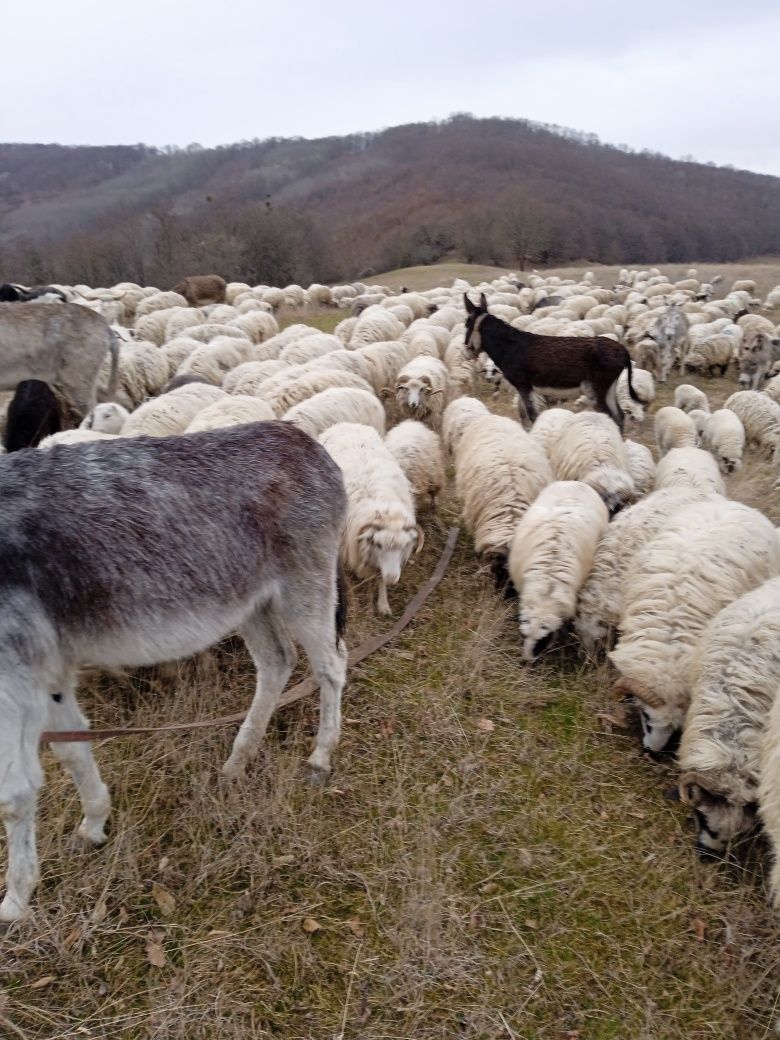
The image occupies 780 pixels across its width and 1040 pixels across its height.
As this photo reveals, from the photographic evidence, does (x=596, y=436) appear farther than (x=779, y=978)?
Yes

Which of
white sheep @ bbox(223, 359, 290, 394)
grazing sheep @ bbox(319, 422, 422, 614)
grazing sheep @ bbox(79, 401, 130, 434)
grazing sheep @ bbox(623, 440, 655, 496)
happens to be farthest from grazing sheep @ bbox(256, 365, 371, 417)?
grazing sheep @ bbox(623, 440, 655, 496)

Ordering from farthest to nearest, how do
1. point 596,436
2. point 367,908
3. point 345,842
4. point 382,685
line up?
1. point 596,436
2. point 382,685
3. point 345,842
4. point 367,908

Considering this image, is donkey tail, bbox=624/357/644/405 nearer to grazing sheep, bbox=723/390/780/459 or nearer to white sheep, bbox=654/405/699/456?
white sheep, bbox=654/405/699/456

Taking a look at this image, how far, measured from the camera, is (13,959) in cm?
249

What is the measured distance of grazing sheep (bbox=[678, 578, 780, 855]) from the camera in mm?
2941

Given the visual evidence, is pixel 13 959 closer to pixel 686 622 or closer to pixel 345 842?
pixel 345 842

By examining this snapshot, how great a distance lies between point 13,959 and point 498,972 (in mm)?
2042

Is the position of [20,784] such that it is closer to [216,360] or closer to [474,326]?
[474,326]

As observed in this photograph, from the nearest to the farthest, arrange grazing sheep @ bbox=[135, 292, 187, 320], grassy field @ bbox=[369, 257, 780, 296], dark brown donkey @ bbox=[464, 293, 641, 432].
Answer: dark brown donkey @ bbox=[464, 293, 641, 432], grazing sheep @ bbox=[135, 292, 187, 320], grassy field @ bbox=[369, 257, 780, 296]

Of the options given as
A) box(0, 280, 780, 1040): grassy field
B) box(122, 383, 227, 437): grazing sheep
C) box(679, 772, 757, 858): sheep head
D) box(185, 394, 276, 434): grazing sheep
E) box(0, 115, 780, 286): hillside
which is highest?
box(0, 115, 780, 286): hillside

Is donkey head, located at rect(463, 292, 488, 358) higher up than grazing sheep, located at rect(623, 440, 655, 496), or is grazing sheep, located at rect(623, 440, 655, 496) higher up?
donkey head, located at rect(463, 292, 488, 358)

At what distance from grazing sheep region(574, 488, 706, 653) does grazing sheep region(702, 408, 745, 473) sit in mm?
4560

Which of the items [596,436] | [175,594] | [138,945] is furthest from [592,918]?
[596,436]

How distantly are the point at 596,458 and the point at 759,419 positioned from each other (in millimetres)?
5805
